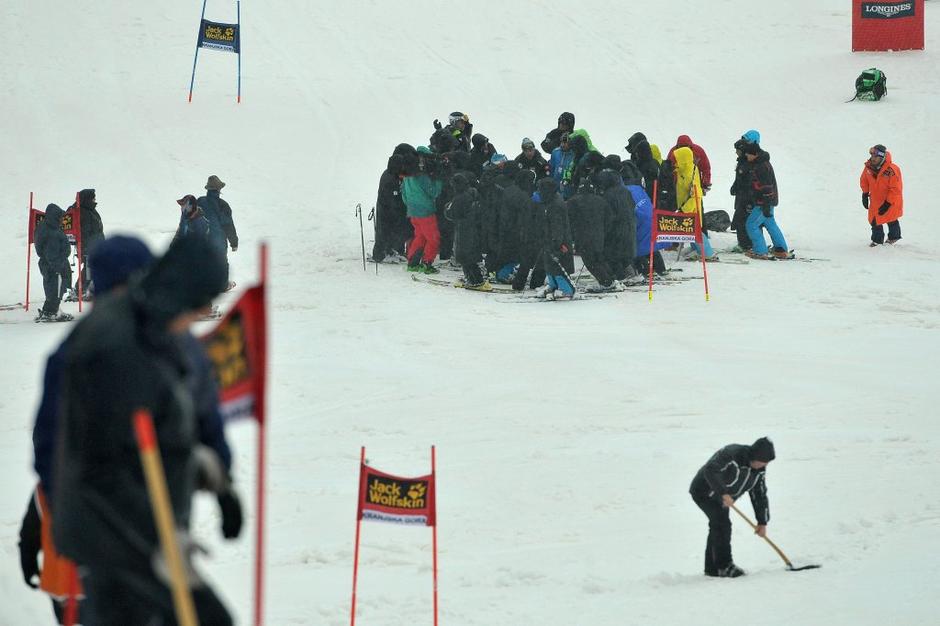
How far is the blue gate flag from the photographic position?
A: 2419cm

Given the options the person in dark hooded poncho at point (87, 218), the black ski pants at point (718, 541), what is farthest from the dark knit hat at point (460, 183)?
the black ski pants at point (718, 541)

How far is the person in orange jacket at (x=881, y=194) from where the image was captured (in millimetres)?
19266

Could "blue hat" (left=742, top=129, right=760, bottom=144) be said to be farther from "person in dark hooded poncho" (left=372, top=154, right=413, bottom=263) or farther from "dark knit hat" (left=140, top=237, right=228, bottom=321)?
"dark knit hat" (left=140, top=237, right=228, bottom=321)

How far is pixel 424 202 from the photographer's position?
17656 mm

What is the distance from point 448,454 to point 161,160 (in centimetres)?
1327

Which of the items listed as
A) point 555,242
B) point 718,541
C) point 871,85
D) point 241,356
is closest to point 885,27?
point 871,85

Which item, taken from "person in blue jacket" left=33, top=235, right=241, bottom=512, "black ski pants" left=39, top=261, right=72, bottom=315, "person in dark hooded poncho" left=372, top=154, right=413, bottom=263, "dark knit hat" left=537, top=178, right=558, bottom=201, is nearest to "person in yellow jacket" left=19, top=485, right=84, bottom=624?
"person in blue jacket" left=33, top=235, right=241, bottom=512

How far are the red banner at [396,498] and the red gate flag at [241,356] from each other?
389 centimetres

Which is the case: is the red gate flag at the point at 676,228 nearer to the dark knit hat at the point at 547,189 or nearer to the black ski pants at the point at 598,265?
the black ski pants at the point at 598,265

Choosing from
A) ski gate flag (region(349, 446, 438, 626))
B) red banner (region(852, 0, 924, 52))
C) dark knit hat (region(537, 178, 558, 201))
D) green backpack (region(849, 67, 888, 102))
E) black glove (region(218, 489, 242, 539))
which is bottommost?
ski gate flag (region(349, 446, 438, 626))

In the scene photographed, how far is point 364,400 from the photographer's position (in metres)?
12.6

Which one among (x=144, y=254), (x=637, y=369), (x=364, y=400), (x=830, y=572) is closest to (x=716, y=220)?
(x=637, y=369)

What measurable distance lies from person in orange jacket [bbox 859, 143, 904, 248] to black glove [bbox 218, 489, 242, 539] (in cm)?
1649

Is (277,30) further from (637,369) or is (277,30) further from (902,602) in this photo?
(902,602)
